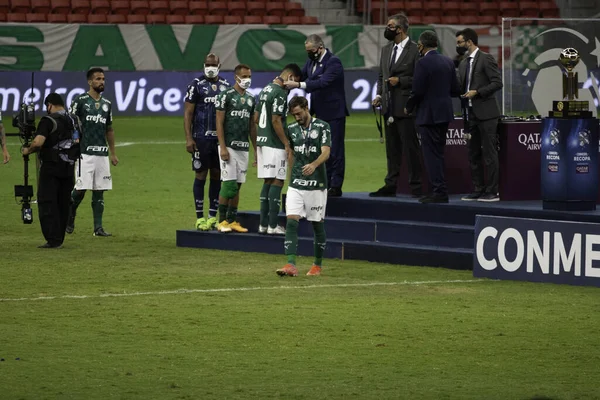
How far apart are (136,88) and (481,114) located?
62.2ft

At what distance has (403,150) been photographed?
1598 centimetres

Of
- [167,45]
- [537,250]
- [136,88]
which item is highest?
[167,45]

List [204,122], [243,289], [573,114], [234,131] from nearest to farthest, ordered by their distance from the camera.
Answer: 1. [243,289]
2. [573,114]
3. [234,131]
4. [204,122]

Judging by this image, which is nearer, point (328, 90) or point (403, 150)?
point (328, 90)

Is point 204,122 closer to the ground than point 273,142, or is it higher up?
higher up

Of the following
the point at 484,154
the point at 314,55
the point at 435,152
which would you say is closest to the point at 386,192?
the point at 435,152

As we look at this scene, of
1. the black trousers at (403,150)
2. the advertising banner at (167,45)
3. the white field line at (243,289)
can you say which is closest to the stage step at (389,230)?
the black trousers at (403,150)

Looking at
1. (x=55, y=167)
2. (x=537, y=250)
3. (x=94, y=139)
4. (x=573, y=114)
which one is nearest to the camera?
(x=537, y=250)

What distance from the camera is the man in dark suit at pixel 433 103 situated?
49.0ft

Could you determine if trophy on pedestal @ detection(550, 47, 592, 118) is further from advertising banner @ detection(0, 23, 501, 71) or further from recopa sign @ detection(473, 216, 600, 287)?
advertising banner @ detection(0, 23, 501, 71)

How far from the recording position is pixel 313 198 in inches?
529

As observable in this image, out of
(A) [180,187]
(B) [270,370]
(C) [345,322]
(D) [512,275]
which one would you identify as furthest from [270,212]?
(A) [180,187]

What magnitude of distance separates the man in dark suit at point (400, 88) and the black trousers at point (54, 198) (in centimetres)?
377

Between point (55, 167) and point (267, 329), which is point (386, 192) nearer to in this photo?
point (55, 167)
